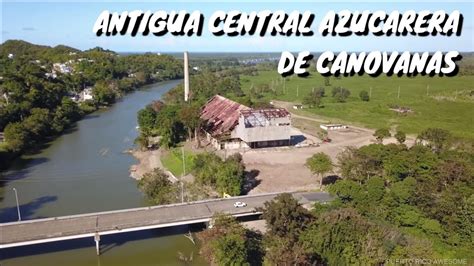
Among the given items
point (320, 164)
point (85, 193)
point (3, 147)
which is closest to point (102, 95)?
point (3, 147)

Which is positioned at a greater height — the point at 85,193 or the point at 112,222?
the point at 112,222

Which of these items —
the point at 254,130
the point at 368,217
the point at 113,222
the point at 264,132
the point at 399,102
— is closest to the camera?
the point at 113,222

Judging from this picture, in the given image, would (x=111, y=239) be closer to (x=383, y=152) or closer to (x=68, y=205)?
(x=68, y=205)

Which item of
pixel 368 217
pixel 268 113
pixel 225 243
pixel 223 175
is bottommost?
pixel 368 217

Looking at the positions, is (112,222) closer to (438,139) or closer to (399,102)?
(438,139)

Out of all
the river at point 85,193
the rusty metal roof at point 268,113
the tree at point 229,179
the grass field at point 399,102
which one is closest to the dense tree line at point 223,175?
the tree at point 229,179

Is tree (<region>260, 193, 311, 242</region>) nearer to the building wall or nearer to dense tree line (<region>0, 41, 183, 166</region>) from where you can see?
the building wall

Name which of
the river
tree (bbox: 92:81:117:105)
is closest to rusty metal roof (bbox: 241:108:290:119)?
the river
